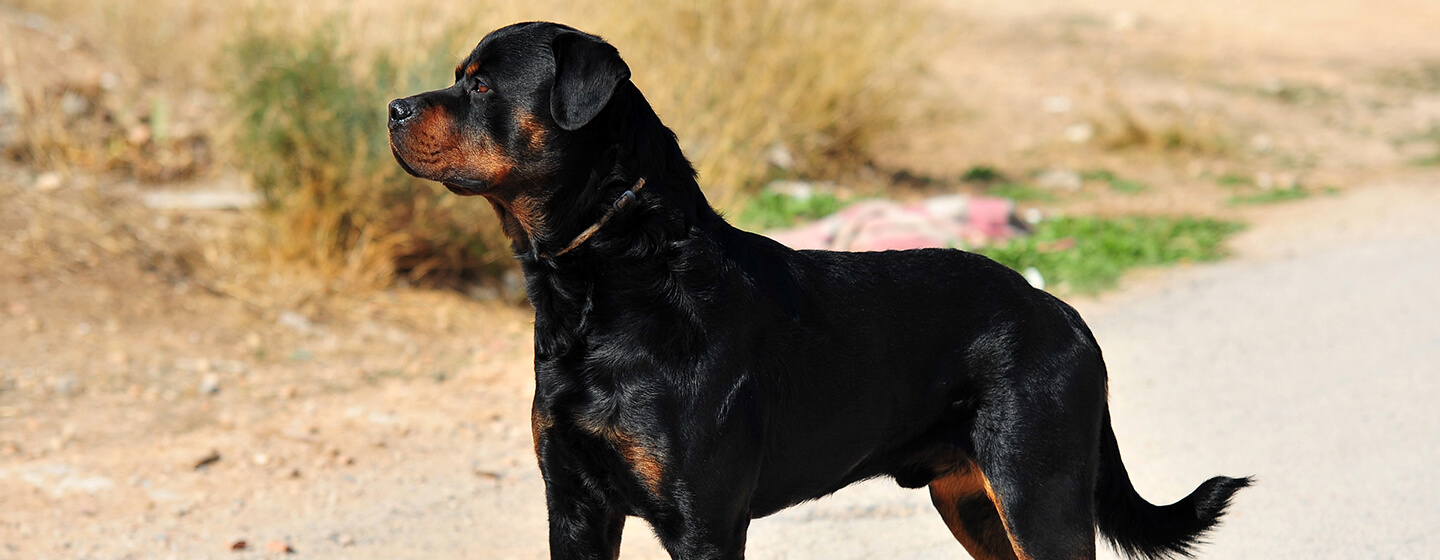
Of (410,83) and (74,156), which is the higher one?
(410,83)

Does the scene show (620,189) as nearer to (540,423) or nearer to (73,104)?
(540,423)

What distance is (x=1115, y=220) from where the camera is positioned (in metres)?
9.64

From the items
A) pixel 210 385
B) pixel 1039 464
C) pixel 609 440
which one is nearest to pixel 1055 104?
pixel 210 385

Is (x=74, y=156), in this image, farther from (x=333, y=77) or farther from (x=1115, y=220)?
(x=1115, y=220)

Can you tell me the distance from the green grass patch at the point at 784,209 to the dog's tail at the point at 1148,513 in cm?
577

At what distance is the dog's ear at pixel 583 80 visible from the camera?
8.71 feet

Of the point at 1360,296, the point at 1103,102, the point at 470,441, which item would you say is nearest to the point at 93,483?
the point at 470,441

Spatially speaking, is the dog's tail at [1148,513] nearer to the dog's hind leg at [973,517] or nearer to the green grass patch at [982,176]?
the dog's hind leg at [973,517]

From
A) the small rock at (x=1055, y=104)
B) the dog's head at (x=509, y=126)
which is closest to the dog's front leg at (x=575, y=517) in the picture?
the dog's head at (x=509, y=126)

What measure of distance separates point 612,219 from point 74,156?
276 inches

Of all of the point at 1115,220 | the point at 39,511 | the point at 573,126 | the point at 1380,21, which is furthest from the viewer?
the point at 1380,21

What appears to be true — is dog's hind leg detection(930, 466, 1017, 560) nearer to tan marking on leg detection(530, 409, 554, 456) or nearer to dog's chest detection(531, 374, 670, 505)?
dog's chest detection(531, 374, 670, 505)

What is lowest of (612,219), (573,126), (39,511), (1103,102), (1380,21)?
(39,511)

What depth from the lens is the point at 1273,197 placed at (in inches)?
413
